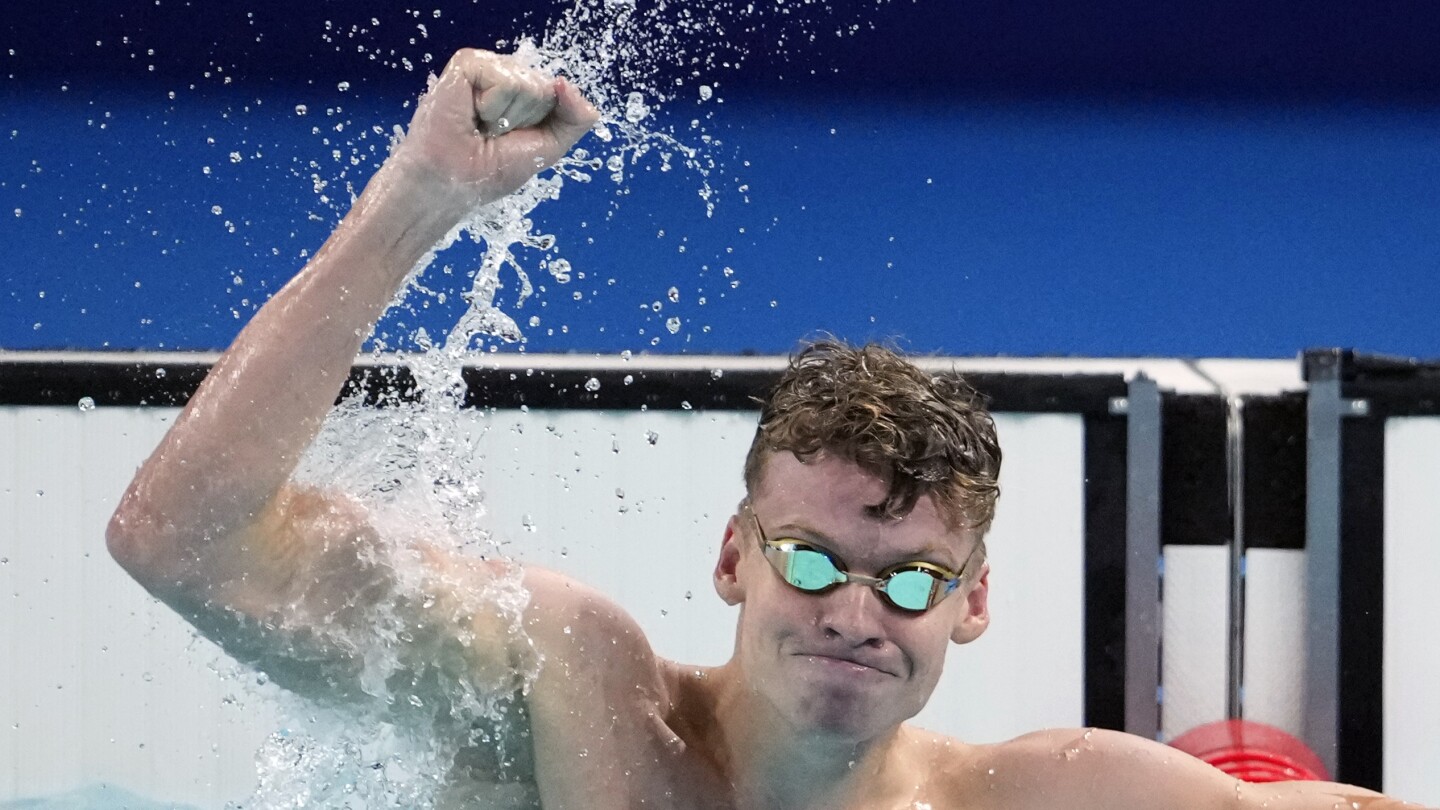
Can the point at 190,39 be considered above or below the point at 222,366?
above

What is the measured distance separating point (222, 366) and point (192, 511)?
4.2 inches

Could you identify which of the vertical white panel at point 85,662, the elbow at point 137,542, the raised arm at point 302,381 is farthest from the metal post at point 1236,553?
the elbow at point 137,542

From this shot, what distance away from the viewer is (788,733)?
136 cm

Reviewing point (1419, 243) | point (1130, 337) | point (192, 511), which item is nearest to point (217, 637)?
point (192, 511)

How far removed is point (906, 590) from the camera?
125 cm

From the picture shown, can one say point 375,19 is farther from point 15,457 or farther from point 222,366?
point 222,366

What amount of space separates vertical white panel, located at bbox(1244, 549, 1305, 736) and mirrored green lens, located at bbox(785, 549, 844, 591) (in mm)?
1254

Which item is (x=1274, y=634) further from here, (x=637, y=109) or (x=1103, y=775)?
(x=637, y=109)

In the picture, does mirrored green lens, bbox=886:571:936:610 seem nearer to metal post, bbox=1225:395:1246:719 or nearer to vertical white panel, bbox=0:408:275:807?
metal post, bbox=1225:395:1246:719

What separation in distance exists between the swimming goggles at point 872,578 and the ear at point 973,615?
0.09 meters

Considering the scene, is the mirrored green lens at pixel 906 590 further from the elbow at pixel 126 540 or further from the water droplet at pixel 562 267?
the water droplet at pixel 562 267

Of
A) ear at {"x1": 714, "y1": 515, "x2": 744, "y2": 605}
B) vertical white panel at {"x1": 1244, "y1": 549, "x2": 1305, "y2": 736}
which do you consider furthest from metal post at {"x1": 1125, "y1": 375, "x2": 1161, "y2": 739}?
ear at {"x1": 714, "y1": 515, "x2": 744, "y2": 605}

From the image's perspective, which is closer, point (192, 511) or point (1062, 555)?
point (192, 511)

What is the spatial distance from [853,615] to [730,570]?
0.19 metres
